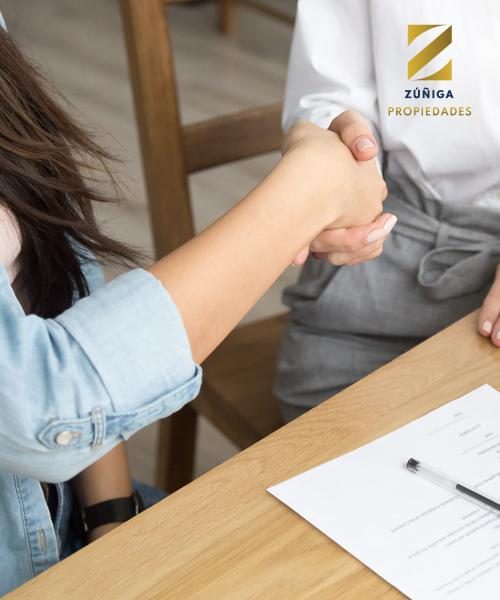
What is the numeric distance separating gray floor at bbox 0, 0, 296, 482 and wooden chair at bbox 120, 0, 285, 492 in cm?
98

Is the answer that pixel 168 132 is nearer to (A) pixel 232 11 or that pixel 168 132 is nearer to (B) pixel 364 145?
(B) pixel 364 145

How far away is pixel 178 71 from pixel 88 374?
3221 mm

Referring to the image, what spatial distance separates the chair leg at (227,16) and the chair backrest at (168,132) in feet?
9.08

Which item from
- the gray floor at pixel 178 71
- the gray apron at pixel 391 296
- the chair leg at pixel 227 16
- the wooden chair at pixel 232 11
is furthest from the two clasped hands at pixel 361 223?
the chair leg at pixel 227 16

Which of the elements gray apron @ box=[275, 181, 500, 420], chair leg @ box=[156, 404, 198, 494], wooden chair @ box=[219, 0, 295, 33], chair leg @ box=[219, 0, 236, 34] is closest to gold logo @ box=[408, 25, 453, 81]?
gray apron @ box=[275, 181, 500, 420]

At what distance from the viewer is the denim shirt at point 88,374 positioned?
0.67 metres

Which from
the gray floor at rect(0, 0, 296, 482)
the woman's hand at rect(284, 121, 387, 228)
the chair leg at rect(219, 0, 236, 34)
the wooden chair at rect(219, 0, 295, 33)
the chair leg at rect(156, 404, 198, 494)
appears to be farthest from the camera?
the chair leg at rect(219, 0, 236, 34)

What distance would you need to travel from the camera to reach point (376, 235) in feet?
3.36

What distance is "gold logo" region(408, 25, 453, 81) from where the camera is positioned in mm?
1146

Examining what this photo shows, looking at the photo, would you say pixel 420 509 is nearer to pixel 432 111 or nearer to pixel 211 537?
pixel 211 537

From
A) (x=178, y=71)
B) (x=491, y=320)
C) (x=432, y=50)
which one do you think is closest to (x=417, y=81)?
(x=432, y=50)

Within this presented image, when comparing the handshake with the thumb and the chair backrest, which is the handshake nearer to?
the thumb

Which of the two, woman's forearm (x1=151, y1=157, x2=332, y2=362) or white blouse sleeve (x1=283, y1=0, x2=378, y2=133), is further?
white blouse sleeve (x1=283, y1=0, x2=378, y2=133)

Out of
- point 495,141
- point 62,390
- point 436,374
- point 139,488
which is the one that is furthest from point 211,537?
point 495,141
